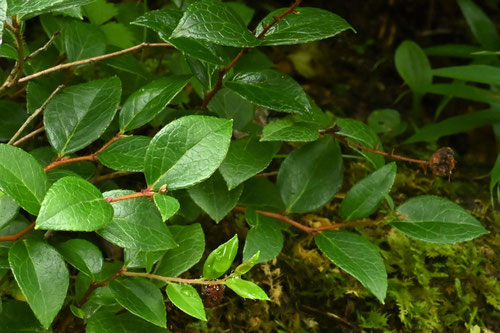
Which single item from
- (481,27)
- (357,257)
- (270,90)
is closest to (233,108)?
(270,90)

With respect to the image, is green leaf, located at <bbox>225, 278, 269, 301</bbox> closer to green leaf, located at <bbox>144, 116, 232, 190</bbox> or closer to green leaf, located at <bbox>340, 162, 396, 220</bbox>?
green leaf, located at <bbox>144, 116, 232, 190</bbox>

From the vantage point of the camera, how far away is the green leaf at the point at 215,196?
1.09 metres

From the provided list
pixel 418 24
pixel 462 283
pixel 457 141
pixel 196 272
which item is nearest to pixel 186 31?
pixel 196 272

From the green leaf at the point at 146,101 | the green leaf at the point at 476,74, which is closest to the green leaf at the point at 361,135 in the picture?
the green leaf at the point at 146,101

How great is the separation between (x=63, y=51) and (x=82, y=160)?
351mm

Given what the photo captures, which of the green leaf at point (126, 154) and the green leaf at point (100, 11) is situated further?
the green leaf at point (100, 11)

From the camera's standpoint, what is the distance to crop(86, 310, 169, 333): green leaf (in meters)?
0.96

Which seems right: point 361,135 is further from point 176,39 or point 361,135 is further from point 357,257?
point 176,39

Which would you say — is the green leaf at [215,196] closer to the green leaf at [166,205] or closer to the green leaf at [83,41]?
the green leaf at [166,205]

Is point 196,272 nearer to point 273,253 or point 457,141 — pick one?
point 273,253

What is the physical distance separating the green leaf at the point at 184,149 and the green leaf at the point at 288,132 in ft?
0.58

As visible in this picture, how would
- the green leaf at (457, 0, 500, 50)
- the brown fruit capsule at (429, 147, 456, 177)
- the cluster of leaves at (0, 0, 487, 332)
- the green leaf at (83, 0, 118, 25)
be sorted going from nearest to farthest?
1. the cluster of leaves at (0, 0, 487, 332)
2. the brown fruit capsule at (429, 147, 456, 177)
3. the green leaf at (83, 0, 118, 25)
4. the green leaf at (457, 0, 500, 50)

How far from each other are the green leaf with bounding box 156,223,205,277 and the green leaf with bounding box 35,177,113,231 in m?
0.25

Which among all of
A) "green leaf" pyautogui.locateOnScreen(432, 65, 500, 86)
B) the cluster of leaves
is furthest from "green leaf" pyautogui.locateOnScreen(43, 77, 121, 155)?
"green leaf" pyautogui.locateOnScreen(432, 65, 500, 86)
